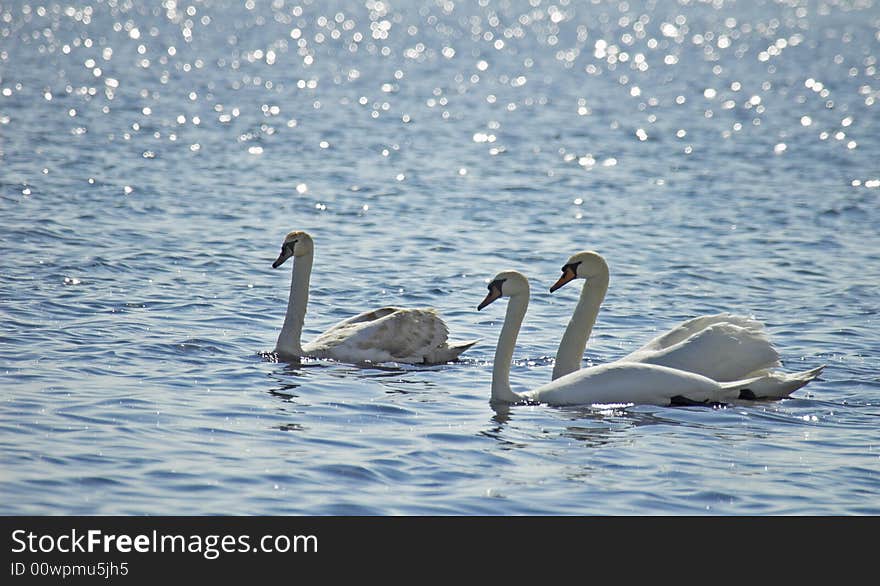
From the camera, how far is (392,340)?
12.8m

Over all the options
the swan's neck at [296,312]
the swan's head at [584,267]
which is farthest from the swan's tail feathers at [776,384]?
the swan's neck at [296,312]

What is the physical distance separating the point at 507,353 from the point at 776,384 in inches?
77.4

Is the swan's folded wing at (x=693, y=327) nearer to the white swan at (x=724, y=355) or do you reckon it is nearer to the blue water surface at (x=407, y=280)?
the white swan at (x=724, y=355)

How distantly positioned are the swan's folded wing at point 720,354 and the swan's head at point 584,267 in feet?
3.29

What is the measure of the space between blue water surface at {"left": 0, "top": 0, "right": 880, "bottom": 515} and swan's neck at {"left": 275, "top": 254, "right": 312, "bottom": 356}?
281 millimetres

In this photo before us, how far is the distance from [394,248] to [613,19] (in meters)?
89.8

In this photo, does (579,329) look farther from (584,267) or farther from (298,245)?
(298,245)

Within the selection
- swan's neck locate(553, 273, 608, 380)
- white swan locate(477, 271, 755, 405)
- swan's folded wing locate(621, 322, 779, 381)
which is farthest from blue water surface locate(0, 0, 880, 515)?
swan's neck locate(553, 273, 608, 380)

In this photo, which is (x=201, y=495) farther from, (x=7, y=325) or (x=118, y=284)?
(x=118, y=284)

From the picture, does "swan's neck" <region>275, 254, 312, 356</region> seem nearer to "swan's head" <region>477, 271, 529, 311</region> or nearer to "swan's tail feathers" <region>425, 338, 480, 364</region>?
"swan's tail feathers" <region>425, 338, 480, 364</region>

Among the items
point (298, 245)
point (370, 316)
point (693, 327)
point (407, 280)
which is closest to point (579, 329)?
point (693, 327)
